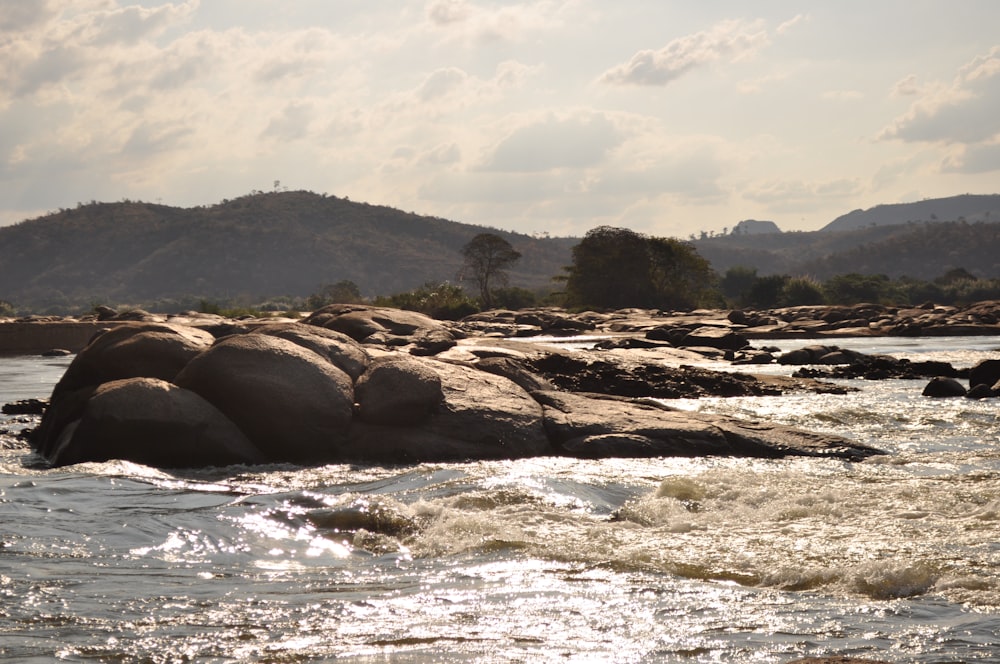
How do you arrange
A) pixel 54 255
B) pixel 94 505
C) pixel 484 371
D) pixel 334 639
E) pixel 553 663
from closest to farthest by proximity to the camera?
Result: pixel 553 663 → pixel 334 639 → pixel 94 505 → pixel 484 371 → pixel 54 255

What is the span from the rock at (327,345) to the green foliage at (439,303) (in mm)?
56167

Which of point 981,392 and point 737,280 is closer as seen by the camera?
point 981,392

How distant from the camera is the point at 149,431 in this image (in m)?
11.4

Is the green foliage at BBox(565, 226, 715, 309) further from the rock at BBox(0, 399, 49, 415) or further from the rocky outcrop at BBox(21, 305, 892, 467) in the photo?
the rocky outcrop at BBox(21, 305, 892, 467)

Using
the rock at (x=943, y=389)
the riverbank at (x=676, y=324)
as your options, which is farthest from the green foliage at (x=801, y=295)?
the rock at (x=943, y=389)

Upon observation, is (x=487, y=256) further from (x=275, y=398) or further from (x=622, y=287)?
(x=275, y=398)

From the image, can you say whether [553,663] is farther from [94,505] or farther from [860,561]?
[94,505]

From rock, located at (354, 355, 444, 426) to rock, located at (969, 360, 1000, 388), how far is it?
14.3 m

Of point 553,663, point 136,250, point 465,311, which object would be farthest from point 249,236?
point 553,663

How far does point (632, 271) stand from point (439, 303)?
1625 centimetres

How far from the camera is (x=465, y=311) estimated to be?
73.6m

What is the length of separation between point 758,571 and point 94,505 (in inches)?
234

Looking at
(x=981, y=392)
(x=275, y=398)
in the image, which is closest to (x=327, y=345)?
(x=275, y=398)

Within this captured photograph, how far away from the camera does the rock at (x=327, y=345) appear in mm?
13289
